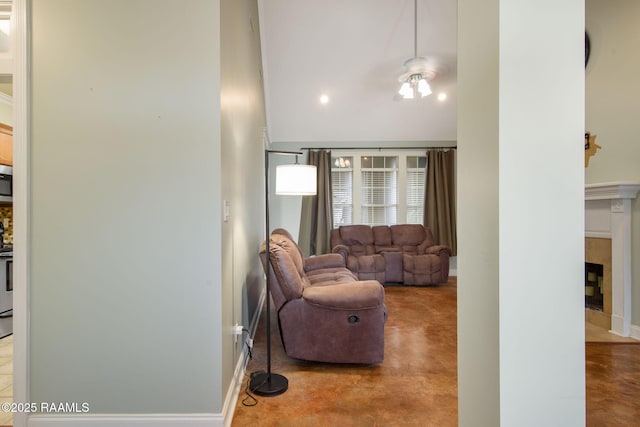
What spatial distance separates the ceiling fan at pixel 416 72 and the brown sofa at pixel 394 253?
2495 millimetres

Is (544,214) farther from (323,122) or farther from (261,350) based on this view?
(323,122)

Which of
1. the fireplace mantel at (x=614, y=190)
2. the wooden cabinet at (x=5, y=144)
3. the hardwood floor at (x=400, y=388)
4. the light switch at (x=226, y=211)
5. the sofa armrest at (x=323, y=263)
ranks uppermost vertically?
the wooden cabinet at (x=5, y=144)

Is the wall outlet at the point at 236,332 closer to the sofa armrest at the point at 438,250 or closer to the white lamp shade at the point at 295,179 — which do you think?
the white lamp shade at the point at 295,179

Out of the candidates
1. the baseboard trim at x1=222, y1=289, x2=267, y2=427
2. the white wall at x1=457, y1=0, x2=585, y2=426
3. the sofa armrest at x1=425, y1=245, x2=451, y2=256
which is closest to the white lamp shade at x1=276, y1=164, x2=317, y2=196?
the baseboard trim at x1=222, y1=289, x2=267, y2=427

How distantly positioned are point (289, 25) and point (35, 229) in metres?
3.46

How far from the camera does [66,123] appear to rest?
1756 millimetres

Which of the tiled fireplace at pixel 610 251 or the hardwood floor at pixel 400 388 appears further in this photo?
the tiled fireplace at pixel 610 251

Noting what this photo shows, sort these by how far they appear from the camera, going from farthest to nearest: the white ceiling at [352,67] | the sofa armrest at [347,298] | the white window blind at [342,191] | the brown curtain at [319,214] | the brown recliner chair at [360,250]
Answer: the white window blind at [342,191] < the brown curtain at [319,214] < the brown recliner chair at [360,250] < the white ceiling at [352,67] < the sofa armrest at [347,298]

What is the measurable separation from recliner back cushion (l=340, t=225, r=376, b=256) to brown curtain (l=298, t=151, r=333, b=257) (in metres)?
0.34

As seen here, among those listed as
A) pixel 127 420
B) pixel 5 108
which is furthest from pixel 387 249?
pixel 5 108

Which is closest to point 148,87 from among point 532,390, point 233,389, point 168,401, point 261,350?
point 168,401

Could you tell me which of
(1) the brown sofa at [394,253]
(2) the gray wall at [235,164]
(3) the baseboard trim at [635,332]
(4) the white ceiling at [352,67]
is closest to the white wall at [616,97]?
(3) the baseboard trim at [635,332]

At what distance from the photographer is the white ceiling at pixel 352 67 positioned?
3861 millimetres

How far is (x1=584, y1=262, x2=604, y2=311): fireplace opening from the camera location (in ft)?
12.1
